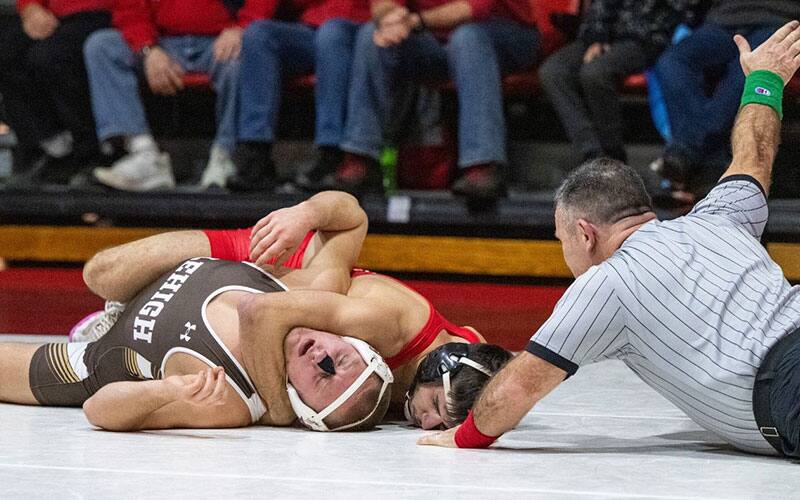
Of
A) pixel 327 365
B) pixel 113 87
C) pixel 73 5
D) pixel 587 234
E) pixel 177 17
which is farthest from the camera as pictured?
pixel 73 5

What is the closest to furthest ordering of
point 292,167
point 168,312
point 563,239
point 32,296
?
point 563,239 < point 168,312 < point 32,296 < point 292,167

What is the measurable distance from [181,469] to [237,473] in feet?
0.36

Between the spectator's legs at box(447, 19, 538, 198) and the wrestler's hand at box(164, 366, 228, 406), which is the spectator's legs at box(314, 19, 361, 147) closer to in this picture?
the spectator's legs at box(447, 19, 538, 198)

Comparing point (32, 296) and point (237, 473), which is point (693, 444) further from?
point (32, 296)

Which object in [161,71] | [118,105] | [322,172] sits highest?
[161,71]

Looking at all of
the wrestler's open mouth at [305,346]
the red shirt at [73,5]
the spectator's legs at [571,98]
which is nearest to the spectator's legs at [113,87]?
the red shirt at [73,5]

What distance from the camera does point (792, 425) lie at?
218 cm

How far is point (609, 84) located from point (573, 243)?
2.18 metres

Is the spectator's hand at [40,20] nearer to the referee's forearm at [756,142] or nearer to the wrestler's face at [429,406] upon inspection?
the wrestler's face at [429,406]

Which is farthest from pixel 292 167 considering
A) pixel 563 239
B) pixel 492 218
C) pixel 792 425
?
pixel 792 425

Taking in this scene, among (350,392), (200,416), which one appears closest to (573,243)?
(350,392)

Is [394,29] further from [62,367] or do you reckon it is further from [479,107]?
[62,367]

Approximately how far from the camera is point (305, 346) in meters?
2.57

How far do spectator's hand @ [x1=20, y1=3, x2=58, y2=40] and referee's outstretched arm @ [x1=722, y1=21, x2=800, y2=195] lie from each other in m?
3.41
